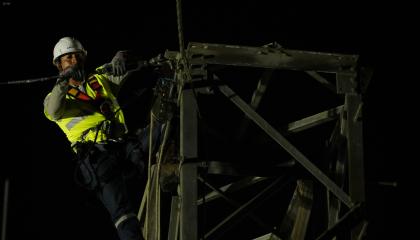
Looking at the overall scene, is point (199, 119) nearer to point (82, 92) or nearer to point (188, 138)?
point (188, 138)

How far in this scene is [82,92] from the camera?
730cm

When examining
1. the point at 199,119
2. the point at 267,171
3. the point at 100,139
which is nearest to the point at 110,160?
the point at 100,139

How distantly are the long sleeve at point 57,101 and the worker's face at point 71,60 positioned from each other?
924 millimetres

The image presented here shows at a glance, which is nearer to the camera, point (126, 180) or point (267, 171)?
point (267, 171)

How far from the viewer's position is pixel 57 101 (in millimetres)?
6852

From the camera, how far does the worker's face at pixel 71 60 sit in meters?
7.88

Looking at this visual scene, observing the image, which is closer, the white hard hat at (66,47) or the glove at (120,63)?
the glove at (120,63)

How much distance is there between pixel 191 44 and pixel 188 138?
32.5 inches

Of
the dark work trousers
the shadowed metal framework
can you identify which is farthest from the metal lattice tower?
the dark work trousers

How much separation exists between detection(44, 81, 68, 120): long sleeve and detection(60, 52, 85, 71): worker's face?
0.92m

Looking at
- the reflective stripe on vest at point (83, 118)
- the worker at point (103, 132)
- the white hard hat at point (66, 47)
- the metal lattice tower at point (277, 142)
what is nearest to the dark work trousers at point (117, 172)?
the worker at point (103, 132)

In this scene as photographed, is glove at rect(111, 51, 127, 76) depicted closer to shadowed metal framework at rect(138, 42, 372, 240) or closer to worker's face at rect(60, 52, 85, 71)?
shadowed metal framework at rect(138, 42, 372, 240)

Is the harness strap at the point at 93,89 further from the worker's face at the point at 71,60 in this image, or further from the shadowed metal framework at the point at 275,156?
the shadowed metal framework at the point at 275,156

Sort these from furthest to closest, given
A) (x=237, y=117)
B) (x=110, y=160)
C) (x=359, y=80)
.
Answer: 1. (x=237, y=117)
2. (x=110, y=160)
3. (x=359, y=80)
